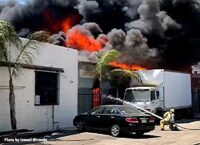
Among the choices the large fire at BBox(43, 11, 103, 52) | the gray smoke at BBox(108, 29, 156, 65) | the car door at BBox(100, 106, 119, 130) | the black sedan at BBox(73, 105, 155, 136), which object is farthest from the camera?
the large fire at BBox(43, 11, 103, 52)

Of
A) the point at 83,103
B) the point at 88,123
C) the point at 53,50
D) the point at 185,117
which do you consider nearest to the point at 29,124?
the point at 88,123

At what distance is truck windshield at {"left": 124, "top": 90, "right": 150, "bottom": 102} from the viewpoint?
2445cm

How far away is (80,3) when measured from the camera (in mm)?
49312

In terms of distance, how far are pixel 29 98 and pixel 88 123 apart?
2.78 metres

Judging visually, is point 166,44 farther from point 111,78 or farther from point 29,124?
point 29,124

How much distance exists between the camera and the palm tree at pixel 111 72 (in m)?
24.1

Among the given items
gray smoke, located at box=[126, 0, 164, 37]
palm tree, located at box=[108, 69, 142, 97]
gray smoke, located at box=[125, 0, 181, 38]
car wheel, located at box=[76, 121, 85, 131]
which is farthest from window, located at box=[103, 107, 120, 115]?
gray smoke, located at box=[126, 0, 164, 37]

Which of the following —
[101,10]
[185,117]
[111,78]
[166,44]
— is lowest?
[185,117]

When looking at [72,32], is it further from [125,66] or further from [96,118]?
[96,118]

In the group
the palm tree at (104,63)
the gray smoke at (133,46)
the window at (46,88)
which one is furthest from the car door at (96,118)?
the gray smoke at (133,46)

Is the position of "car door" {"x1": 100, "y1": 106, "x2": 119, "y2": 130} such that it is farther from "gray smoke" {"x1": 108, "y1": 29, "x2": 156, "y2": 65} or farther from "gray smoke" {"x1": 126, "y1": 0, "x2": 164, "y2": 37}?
"gray smoke" {"x1": 126, "y1": 0, "x2": 164, "y2": 37}

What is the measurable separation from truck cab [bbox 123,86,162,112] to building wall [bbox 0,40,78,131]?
16.8 ft

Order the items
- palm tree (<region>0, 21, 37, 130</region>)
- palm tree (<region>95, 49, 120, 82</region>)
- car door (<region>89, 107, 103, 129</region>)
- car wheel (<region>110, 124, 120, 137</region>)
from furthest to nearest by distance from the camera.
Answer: palm tree (<region>95, 49, 120, 82</region>)
car door (<region>89, 107, 103, 129</region>)
car wheel (<region>110, 124, 120, 137</region>)
palm tree (<region>0, 21, 37, 130</region>)

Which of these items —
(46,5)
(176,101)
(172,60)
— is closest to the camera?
(176,101)
